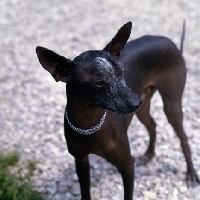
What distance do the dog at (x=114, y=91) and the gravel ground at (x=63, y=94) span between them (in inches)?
13.3

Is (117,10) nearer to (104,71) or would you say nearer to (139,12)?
(139,12)

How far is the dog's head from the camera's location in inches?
76.6

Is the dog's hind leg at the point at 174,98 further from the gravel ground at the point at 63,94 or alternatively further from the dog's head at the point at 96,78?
the dog's head at the point at 96,78

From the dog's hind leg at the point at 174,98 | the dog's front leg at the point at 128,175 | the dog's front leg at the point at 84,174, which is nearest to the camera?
the dog's front leg at the point at 128,175

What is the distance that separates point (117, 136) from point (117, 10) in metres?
4.07

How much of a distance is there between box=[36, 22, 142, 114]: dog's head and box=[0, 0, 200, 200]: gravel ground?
1.29 metres

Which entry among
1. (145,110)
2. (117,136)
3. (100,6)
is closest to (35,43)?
(100,6)

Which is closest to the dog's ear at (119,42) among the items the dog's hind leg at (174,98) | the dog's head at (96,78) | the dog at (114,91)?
the dog at (114,91)

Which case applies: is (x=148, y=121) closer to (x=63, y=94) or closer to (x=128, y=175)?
(x=128, y=175)

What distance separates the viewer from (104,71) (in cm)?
196

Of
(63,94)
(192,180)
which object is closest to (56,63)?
(192,180)

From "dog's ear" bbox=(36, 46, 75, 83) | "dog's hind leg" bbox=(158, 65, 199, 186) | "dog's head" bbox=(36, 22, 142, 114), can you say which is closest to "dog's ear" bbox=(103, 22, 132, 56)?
"dog's head" bbox=(36, 22, 142, 114)

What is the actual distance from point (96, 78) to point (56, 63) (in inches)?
9.4

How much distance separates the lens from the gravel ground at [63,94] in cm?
318
